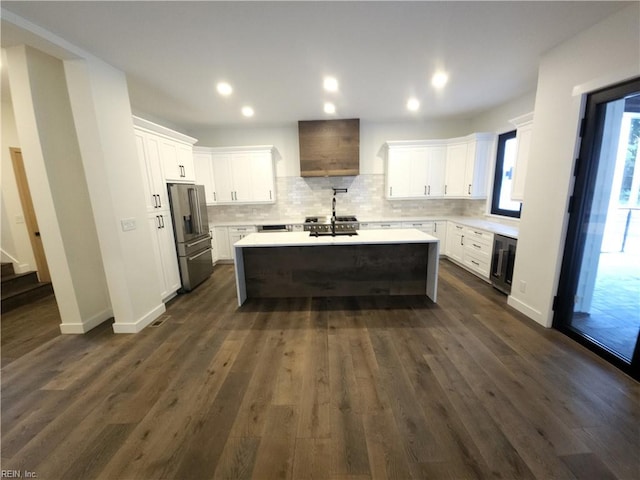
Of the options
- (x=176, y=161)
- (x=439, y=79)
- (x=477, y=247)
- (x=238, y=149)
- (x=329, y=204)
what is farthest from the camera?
(x=329, y=204)

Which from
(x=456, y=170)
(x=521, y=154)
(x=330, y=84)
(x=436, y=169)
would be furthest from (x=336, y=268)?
(x=456, y=170)

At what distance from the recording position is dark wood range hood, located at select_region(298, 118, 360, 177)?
186 inches

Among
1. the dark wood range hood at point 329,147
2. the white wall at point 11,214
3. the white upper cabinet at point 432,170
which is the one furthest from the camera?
the dark wood range hood at point 329,147

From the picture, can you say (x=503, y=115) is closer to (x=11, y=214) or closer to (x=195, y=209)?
(x=195, y=209)

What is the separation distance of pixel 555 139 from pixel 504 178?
2.05 metres

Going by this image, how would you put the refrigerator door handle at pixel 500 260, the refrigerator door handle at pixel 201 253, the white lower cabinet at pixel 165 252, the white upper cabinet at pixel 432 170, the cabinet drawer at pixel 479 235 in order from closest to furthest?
1. the white lower cabinet at pixel 165 252
2. the refrigerator door handle at pixel 500 260
3. the cabinet drawer at pixel 479 235
4. the refrigerator door handle at pixel 201 253
5. the white upper cabinet at pixel 432 170

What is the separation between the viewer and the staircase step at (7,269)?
11.9ft

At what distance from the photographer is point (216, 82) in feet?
9.84

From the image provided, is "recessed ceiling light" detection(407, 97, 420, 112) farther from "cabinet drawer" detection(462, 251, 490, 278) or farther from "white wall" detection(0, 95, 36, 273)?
"white wall" detection(0, 95, 36, 273)

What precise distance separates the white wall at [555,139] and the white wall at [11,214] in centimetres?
684

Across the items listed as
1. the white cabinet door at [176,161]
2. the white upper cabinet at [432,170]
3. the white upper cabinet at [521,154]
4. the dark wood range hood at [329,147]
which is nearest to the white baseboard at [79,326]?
the white cabinet door at [176,161]

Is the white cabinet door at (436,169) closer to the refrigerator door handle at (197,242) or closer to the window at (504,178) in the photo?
the window at (504,178)

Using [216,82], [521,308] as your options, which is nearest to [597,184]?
[521,308]

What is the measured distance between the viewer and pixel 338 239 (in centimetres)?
313
